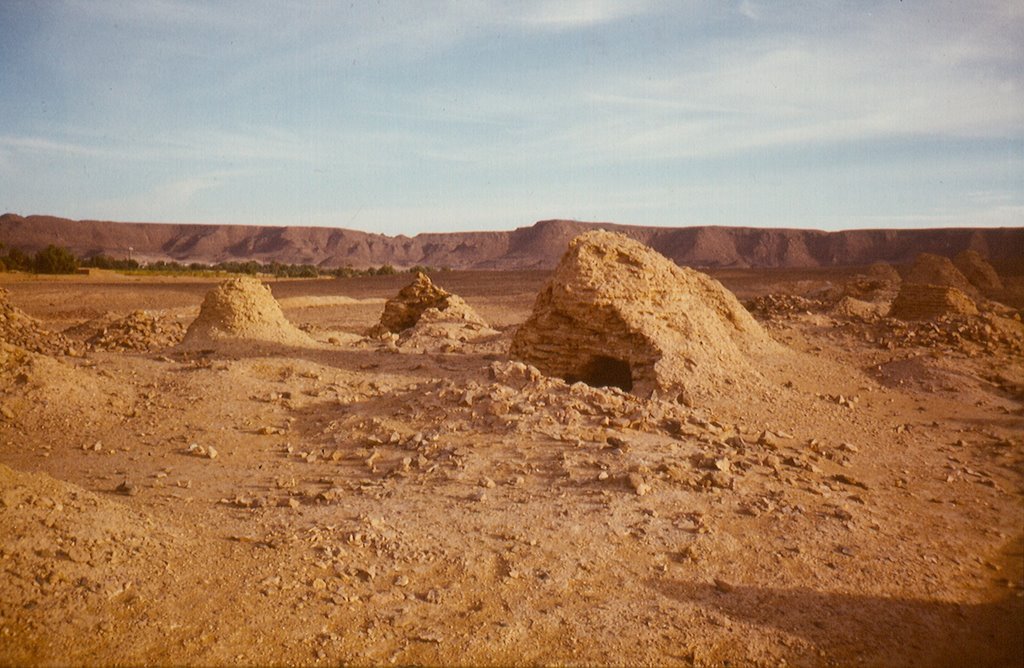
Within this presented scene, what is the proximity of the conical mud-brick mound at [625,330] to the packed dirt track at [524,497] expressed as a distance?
42 mm

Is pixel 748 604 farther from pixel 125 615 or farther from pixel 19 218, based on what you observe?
pixel 19 218

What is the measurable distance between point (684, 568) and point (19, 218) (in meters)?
101

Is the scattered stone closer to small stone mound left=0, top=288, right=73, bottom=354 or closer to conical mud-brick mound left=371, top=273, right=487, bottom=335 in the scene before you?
small stone mound left=0, top=288, right=73, bottom=354

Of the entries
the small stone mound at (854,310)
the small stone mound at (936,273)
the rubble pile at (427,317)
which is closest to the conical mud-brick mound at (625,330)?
the rubble pile at (427,317)

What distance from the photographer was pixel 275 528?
4648mm

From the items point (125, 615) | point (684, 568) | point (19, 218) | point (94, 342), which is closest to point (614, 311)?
point (684, 568)

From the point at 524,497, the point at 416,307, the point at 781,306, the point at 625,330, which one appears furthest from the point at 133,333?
the point at 781,306

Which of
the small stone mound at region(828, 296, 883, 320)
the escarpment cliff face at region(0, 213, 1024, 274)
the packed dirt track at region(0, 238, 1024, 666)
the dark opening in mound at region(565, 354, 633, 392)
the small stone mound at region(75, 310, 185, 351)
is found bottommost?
the packed dirt track at region(0, 238, 1024, 666)

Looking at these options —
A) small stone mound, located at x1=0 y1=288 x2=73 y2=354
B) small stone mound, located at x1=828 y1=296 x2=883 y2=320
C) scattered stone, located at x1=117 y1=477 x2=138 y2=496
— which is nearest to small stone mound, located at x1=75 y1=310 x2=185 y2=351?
small stone mound, located at x1=0 y1=288 x2=73 y2=354

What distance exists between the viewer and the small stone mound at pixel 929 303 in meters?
13.2

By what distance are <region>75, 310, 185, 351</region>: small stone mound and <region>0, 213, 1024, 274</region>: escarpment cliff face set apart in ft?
162

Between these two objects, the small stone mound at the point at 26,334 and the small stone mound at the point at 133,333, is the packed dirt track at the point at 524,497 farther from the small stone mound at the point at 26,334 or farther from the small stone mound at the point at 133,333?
the small stone mound at the point at 133,333

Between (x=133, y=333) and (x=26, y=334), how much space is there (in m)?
1.85

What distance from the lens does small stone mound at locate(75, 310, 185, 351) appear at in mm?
11562
